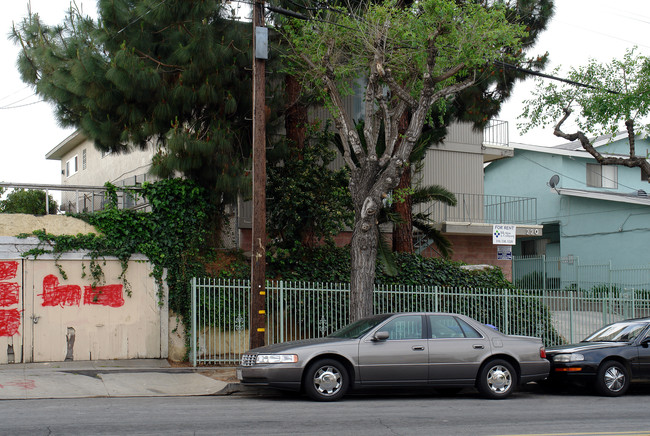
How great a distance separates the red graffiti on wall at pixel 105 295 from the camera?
48.8ft

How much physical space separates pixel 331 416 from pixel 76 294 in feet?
26.3

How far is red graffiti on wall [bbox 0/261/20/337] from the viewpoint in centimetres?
1423

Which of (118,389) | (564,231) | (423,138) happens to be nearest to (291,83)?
(423,138)

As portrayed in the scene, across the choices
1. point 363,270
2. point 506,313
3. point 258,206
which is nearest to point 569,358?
point 363,270

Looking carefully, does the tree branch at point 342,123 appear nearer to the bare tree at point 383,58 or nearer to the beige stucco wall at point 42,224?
the bare tree at point 383,58

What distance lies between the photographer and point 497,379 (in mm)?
11234

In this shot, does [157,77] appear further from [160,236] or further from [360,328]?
[360,328]

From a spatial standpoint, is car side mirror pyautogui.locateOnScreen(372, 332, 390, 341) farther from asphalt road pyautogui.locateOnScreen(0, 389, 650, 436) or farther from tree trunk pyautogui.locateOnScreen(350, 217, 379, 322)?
tree trunk pyautogui.locateOnScreen(350, 217, 379, 322)

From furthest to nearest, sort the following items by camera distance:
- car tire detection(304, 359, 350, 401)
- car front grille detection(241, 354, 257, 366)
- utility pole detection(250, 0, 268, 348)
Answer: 1. utility pole detection(250, 0, 268, 348)
2. car front grille detection(241, 354, 257, 366)
3. car tire detection(304, 359, 350, 401)

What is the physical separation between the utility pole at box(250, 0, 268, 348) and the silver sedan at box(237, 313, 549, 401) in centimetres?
214

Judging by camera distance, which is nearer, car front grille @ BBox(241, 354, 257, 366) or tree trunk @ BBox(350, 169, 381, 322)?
car front grille @ BBox(241, 354, 257, 366)

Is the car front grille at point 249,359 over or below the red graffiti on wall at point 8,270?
below

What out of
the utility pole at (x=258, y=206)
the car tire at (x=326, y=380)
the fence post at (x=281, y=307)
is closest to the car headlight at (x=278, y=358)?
the car tire at (x=326, y=380)

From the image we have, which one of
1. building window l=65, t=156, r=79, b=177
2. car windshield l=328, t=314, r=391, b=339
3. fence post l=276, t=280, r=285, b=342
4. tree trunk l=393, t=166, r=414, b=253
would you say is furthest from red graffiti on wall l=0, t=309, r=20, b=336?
building window l=65, t=156, r=79, b=177
